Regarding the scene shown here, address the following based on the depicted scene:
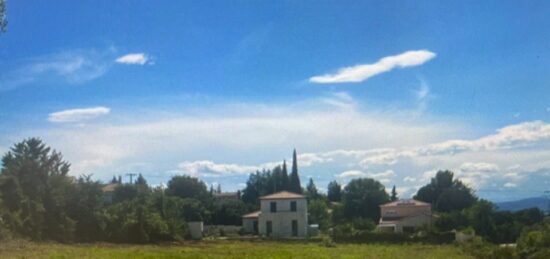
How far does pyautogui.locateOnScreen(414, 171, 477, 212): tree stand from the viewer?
80.9m

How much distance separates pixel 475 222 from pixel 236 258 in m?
29.9

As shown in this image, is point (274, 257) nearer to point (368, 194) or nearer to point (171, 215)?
point (171, 215)

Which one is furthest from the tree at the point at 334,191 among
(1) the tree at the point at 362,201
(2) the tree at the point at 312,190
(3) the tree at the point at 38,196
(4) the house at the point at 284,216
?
(3) the tree at the point at 38,196

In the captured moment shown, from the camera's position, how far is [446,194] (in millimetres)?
82625

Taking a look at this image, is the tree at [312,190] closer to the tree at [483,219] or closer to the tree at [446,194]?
the tree at [446,194]

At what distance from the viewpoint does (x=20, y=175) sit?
4412 centimetres

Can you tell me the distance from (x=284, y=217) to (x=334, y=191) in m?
54.5

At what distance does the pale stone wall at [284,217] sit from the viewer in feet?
206

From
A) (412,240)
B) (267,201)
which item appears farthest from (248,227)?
(412,240)

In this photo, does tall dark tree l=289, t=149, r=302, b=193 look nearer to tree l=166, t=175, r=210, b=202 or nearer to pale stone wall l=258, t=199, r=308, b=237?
tree l=166, t=175, r=210, b=202

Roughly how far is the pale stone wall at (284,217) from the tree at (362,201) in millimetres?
16418

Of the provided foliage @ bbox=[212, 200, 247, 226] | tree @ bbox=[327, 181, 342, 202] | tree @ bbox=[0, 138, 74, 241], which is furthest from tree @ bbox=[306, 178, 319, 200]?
tree @ bbox=[0, 138, 74, 241]

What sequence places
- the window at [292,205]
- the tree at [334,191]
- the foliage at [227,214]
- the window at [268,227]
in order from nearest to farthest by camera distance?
1. the window at [292,205]
2. the window at [268,227]
3. the foliage at [227,214]
4. the tree at [334,191]

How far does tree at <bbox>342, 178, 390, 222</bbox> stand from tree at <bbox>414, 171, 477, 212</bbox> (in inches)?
347
